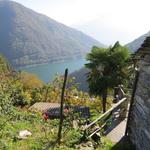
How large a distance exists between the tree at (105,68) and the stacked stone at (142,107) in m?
30.0

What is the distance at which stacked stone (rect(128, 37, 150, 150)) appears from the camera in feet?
37.2

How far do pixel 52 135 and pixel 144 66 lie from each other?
4.89m

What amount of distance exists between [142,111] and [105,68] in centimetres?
3239

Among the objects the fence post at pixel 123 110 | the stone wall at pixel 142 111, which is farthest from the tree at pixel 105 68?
the stone wall at pixel 142 111

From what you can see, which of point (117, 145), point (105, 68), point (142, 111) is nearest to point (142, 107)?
point (142, 111)

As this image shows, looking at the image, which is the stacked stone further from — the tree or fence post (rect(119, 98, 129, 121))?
the tree

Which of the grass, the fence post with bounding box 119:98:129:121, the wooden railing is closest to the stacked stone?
the grass

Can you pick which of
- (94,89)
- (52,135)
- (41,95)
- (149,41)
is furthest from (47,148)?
(41,95)

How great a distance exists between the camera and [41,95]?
64000 mm

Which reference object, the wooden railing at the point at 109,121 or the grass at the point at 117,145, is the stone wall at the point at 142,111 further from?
the wooden railing at the point at 109,121

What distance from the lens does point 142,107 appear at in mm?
12273

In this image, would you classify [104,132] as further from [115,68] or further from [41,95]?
[41,95]

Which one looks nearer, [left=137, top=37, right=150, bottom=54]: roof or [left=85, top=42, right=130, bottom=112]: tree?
[left=137, top=37, right=150, bottom=54]: roof

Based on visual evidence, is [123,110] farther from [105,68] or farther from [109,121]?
[105,68]
